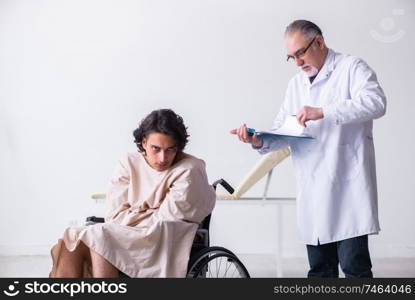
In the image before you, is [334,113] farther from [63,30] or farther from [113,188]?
[63,30]

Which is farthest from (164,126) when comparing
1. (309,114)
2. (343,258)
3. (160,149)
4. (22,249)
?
(22,249)

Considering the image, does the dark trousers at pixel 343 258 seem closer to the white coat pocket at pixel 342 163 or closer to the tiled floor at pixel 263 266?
the white coat pocket at pixel 342 163

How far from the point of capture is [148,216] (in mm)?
2541

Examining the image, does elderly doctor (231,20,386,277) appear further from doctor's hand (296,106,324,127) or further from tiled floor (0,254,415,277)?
tiled floor (0,254,415,277)

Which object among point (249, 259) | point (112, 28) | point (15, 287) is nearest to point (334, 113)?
point (15, 287)

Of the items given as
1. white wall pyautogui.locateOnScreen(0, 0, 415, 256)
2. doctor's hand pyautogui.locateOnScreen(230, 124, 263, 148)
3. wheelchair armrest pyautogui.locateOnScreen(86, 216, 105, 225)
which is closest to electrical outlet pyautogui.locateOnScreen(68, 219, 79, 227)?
white wall pyautogui.locateOnScreen(0, 0, 415, 256)

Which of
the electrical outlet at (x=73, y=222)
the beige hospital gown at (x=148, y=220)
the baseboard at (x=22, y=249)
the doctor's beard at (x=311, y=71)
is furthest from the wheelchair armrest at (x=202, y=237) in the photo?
the baseboard at (x=22, y=249)

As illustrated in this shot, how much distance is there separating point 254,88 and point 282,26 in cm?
52

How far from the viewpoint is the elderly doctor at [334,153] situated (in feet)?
7.77

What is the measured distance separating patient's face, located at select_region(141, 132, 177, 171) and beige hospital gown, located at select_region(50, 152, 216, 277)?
3 cm

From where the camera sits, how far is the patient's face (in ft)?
8.38

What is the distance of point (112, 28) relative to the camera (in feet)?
17.7

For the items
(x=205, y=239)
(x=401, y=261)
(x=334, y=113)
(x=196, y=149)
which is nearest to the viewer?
(x=334, y=113)

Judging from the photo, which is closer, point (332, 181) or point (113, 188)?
point (332, 181)
